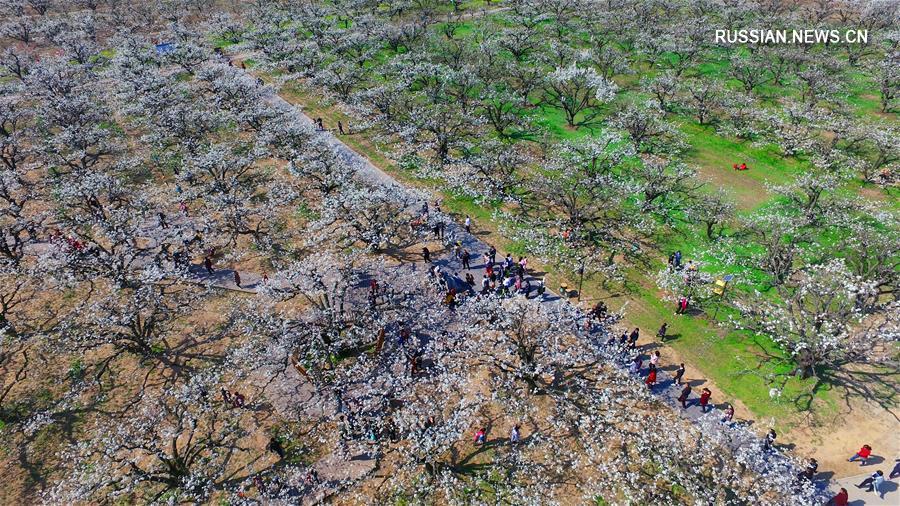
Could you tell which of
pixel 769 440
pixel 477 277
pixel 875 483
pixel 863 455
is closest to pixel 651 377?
pixel 769 440

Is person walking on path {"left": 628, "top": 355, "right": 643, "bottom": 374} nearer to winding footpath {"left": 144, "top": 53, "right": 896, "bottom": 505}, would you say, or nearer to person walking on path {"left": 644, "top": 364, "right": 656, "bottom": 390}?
winding footpath {"left": 144, "top": 53, "right": 896, "bottom": 505}

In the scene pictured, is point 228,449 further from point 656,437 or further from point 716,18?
point 716,18

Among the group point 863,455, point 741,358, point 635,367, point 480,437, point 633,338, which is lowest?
point 863,455

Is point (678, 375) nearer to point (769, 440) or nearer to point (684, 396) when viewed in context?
point (684, 396)

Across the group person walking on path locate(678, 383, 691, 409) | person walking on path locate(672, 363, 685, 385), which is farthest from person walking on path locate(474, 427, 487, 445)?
person walking on path locate(672, 363, 685, 385)

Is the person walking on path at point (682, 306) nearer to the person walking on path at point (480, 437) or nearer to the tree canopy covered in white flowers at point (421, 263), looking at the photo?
the tree canopy covered in white flowers at point (421, 263)

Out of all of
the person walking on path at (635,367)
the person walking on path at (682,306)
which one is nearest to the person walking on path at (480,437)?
the person walking on path at (635,367)
